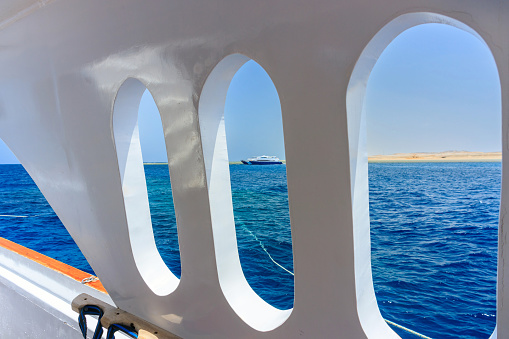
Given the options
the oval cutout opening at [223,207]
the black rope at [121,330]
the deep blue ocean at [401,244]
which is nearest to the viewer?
the oval cutout opening at [223,207]

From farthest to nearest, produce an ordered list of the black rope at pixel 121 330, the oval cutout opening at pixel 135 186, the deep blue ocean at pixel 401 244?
the deep blue ocean at pixel 401 244, the black rope at pixel 121 330, the oval cutout opening at pixel 135 186

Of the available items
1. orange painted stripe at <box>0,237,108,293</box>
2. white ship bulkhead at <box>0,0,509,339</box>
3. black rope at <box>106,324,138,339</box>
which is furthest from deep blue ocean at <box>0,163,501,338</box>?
white ship bulkhead at <box>0,0,509,339</box>

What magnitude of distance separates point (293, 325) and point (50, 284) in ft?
7.64

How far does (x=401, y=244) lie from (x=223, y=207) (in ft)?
50.6

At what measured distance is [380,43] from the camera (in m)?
0.97

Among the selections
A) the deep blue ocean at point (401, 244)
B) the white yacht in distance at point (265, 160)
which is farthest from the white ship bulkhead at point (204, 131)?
the white yacht in distance at point (265, 160)

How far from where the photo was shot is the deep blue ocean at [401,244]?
888 cm

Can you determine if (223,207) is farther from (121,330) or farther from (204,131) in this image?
(121,330)

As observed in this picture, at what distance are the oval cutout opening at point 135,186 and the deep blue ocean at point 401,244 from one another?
6.37 m

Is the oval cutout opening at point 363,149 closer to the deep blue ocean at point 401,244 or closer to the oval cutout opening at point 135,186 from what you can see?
the oval cutout opening at point 135,186

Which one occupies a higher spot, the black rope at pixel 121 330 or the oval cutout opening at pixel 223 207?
the oval cutout opening at pixel 223 207

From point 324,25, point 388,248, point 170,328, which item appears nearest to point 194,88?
point 324,25

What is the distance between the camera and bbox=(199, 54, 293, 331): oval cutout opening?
1.42 m

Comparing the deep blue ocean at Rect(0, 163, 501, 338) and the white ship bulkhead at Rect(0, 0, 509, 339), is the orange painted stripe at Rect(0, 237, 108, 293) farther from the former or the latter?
the deep blue ocean at Rect(0, 163, 501, 338)
